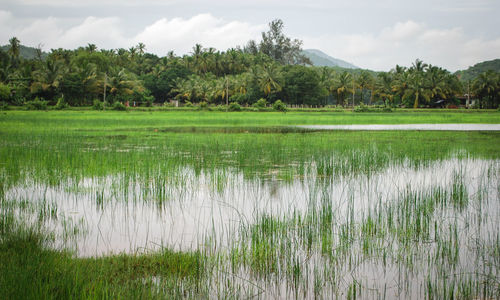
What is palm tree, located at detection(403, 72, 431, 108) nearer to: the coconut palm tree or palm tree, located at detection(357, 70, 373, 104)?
palm tree, located at detection(357, 70, 373, 104)

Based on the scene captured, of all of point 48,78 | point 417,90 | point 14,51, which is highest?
point 14,51

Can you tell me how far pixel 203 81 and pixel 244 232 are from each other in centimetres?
7936

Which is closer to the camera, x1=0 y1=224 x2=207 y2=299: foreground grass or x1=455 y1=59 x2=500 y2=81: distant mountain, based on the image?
x1=0 y1=224 x2=207 y2=299: foreground grass

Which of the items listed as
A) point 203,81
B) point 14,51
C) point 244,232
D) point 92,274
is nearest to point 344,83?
point 203,81

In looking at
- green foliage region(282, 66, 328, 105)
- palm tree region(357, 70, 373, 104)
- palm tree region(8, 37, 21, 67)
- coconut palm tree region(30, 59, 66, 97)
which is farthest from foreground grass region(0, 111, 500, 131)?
palm tree region(357, 70, 373, 104)

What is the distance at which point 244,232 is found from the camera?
5.60 metres

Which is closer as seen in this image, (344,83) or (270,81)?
(270,81)

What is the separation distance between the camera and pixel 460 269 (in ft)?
14.5

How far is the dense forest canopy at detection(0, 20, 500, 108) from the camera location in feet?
204

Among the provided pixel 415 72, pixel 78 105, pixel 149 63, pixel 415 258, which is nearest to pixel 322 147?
pixel 415 258

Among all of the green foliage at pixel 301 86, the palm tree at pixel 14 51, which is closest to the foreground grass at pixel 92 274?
the green foliage at pixel 301 86

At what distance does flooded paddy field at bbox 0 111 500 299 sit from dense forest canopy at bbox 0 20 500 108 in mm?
47438

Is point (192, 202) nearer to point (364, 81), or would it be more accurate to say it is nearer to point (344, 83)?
point (344, 83)

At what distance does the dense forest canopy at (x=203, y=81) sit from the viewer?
62094mm
